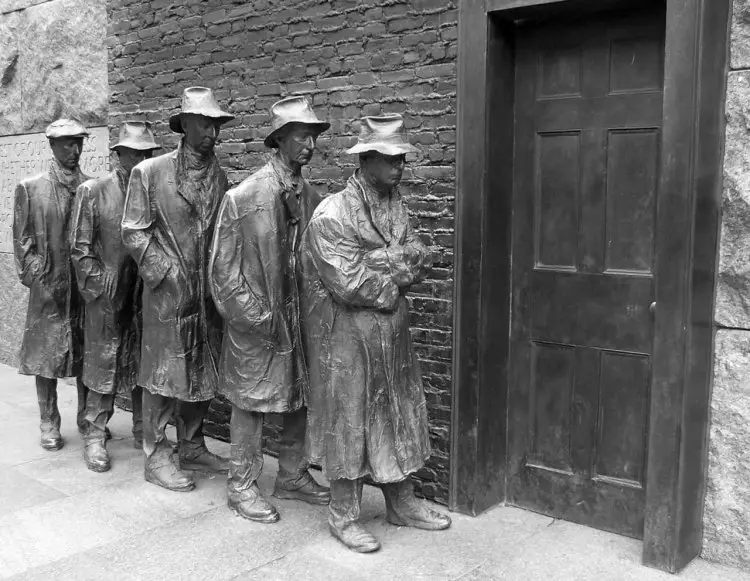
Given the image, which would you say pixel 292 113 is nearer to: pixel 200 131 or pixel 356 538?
pixel 200 131

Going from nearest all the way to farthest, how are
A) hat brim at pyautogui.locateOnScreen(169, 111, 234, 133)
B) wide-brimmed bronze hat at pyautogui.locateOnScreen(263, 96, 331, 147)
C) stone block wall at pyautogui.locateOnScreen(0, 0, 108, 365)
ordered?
wide-brimmed bronze hat at pyautogui.locateOnScreen(263, 96, 331, 147) < hat brim at pyautogui.locateOnScreen(169, 111, 234, 133) < stone block wall at pyautogui.locateOnScreen(0, 0, 108, 365)

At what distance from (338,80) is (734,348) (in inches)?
114

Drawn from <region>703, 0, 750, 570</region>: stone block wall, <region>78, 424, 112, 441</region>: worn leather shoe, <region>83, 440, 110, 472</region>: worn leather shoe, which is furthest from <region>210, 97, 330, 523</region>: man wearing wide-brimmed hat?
<region>703, 0, 750, 570</region>: stone block wall

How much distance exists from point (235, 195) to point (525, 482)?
2410mm

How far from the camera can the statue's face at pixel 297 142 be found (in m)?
4.59

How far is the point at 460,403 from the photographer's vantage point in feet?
15.6

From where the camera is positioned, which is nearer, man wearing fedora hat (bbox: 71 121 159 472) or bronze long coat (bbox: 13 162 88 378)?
man wearing fedora hat (bbox: 71 121 159 472)

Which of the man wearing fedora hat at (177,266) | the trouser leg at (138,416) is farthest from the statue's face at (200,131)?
the trouser leg at (138,416)

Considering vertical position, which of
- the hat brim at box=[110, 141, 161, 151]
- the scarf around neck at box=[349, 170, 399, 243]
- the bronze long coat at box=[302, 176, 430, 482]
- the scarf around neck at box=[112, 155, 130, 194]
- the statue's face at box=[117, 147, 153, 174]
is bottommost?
the bronze long coat at box=[302, 176, 430, 482]

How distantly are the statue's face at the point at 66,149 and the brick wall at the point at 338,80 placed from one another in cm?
77

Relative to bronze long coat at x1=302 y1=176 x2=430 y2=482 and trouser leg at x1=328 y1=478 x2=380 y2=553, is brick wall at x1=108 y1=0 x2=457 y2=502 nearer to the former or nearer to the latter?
bronze long coat at x1=302 y1=176 x2=430 y2=482

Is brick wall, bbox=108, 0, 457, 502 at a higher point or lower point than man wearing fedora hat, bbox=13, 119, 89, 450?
higher

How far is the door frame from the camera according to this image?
3828 millimetres

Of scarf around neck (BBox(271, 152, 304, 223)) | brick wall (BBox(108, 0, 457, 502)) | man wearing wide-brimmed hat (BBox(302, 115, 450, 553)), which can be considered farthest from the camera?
brick wall (BBox(108, 0, 457, 502))
